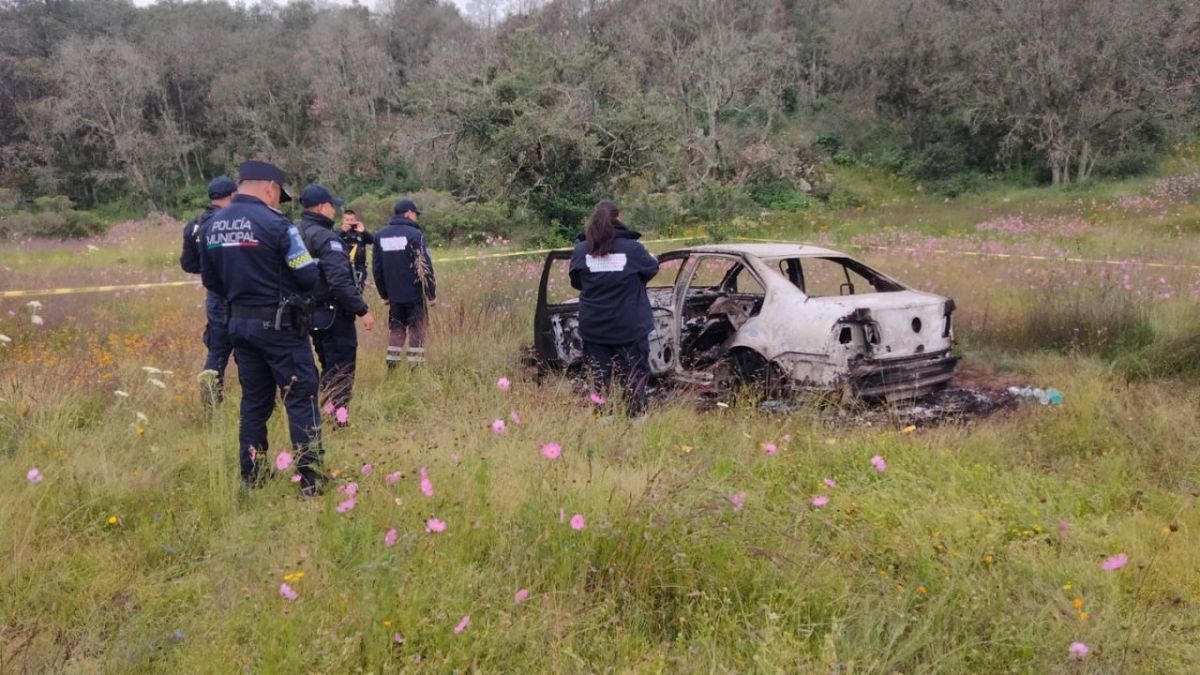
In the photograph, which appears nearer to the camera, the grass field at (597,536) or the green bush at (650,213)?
the grass field at (597,536)

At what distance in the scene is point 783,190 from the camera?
28719 mm

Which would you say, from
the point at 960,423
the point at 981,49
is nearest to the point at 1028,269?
the point at 960,423

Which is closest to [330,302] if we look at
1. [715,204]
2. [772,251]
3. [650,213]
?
[772,251]

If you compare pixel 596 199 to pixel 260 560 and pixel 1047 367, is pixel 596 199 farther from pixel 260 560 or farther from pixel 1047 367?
pixel 260 560

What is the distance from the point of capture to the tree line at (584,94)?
14133mm

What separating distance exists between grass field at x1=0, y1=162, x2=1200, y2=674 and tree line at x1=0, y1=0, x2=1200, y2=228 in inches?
355

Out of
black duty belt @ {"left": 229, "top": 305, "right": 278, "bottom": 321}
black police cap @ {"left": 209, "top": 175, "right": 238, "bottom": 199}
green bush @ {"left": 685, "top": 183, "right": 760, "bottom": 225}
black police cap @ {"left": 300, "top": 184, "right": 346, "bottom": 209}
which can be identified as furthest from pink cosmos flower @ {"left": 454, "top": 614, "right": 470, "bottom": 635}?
green bush @ {"left": 685, "top": 183, "right": 760, "bottom": 225}

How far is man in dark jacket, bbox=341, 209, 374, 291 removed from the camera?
21.9 ft

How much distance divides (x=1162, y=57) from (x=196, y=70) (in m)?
44.6

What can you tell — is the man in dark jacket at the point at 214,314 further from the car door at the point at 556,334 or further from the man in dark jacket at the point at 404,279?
the car door at the point at 556,334

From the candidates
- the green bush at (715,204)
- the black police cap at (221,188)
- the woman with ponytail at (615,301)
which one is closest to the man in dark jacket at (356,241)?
the black police cap at (221,188)

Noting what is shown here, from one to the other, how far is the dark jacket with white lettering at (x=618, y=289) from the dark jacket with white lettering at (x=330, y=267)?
5.04ft

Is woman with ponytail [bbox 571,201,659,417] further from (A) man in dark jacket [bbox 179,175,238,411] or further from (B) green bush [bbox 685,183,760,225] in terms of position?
(B) green bush [bbox 685,183,760,225]

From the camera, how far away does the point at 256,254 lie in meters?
3.89
